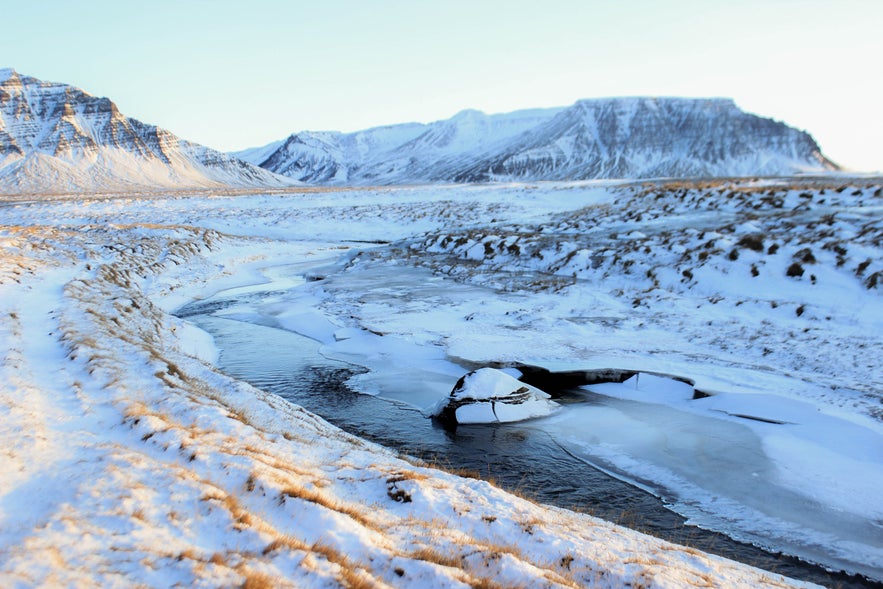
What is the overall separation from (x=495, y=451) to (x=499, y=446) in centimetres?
21

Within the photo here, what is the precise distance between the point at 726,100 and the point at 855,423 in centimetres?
21561

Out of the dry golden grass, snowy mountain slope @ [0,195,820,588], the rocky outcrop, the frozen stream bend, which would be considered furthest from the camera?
the rocky outcrop

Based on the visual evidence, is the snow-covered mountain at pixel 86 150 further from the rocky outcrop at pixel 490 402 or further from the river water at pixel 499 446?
the rocky outcrop at pixel 490 402

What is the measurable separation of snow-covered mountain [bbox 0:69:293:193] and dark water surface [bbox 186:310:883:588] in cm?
13733

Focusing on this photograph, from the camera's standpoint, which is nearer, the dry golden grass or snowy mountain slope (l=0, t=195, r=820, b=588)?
snowy mountain slope (l=0, t=195, r=820, b=588)

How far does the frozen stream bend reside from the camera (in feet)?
21.9

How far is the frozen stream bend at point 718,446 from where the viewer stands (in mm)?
6660

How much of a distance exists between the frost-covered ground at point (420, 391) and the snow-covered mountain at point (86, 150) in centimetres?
12921

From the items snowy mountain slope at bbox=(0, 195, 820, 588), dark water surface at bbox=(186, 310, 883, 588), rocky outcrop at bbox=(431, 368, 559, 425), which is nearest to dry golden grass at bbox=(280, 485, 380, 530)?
snowy mountain slope at bbox=(0, 195, 820, 588)

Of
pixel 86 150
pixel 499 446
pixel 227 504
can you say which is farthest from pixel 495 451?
pixel 86 150

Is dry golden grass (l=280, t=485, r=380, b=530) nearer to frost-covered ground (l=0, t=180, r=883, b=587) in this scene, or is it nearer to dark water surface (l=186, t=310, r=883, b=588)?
frost-covered ground (l=0, t=180, r=883, b=587)

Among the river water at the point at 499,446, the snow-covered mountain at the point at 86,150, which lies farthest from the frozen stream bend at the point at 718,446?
the snow-covered mountain at the point at 86,150

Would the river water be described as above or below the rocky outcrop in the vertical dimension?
below

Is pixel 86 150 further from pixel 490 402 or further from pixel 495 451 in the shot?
pixel 495 451
